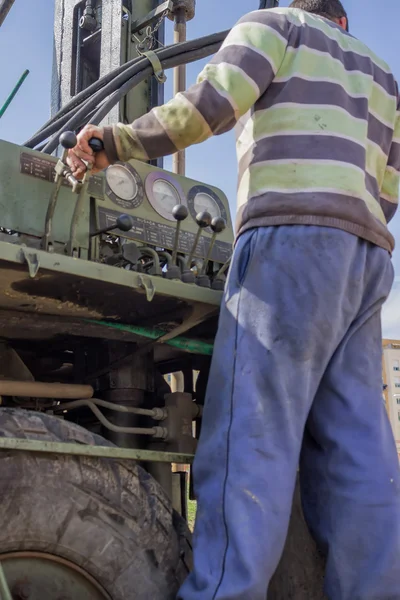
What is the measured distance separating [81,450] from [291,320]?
63 centimetres

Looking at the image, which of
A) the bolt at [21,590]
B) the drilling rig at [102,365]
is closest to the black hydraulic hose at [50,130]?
the drilling rig at [102,365]

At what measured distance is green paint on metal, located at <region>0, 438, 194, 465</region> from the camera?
1796mm

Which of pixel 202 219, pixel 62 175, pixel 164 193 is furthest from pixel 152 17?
pixel 62 175

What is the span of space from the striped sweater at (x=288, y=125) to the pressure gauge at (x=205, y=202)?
35.7 inches

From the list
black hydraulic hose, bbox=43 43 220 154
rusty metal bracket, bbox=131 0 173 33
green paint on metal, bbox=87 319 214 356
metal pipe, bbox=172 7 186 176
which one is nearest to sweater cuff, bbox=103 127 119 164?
green paint on metal, bbox=87 319 214 356

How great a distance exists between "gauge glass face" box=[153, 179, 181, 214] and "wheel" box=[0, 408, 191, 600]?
1250 mm

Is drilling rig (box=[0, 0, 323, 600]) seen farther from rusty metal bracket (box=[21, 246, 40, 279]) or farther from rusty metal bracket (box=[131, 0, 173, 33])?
rusty metal bracket (box=[131, 0, 173, 33])

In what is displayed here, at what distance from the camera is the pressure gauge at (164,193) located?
9.95ft

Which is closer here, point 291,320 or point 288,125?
point 291,320

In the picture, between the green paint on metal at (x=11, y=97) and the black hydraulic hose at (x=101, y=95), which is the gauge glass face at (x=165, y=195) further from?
the green paint on metal at (x=11, y=97)

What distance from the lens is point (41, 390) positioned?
2385 mm

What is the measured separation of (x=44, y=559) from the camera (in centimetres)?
187

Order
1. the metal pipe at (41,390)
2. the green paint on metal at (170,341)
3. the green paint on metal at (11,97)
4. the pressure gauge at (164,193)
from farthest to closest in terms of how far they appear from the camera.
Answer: the green paint on metal at (11,97)
the pressure gauge at (164,193)
the green paint on metal at (170,341)
the metal pipe at (41,390)

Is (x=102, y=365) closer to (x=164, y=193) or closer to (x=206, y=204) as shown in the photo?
(x=164, y=193)
